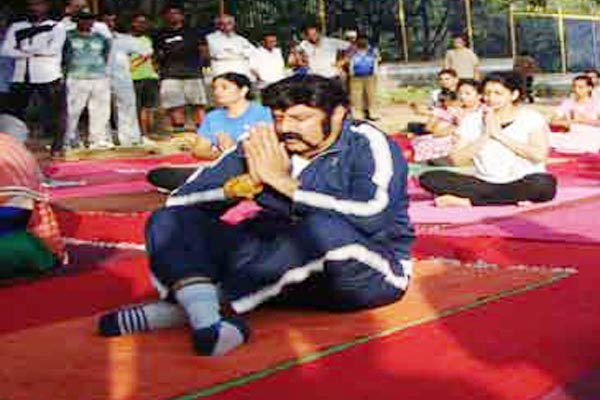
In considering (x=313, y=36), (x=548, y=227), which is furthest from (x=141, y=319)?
(x=313, y=36)

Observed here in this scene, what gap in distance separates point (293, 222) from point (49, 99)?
8.37 meters

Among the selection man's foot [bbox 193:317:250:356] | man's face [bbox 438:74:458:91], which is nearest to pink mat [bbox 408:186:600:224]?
man's foot [bbox 193:317:250:356]

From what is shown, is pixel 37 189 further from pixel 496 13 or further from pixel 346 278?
pixel 496 13

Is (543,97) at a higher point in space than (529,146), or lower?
lower

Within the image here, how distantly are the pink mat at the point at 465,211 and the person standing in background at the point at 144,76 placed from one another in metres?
5.95

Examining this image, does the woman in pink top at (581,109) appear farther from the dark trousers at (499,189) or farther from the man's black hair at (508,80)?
the man's black hair at (508,80)

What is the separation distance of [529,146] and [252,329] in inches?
131

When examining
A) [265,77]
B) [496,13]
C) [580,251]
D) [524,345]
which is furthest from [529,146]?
[496,13]

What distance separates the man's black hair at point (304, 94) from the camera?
3.59 meters

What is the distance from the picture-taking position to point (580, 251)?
473 centimetres

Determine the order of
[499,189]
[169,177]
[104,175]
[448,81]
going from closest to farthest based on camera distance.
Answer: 1. [499,189]
2. [169,177]
3. [104,175]
4. [448,81]

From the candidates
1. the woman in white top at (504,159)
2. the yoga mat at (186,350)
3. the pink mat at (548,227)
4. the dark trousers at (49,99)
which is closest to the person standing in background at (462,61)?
the dark trousers at (49,99)

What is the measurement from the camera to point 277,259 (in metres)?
3.53

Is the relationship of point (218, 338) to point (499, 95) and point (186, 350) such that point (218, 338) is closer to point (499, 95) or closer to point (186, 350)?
point (186, 350)
